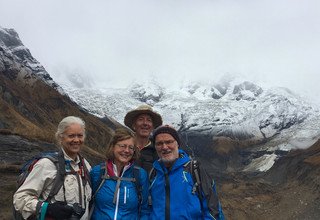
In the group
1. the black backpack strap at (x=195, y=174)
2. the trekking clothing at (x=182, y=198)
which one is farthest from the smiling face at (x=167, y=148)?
the black backpack strap at (x=195, y=174)

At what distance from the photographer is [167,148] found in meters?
4.66

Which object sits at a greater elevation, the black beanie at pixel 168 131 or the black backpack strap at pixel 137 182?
the black beanie at pixel 168 131

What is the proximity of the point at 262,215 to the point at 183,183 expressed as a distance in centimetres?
2900

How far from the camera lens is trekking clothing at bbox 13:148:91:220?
152 inches

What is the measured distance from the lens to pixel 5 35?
109m

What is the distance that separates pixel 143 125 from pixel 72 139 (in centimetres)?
165

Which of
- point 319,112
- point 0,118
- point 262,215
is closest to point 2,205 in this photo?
point 0,118

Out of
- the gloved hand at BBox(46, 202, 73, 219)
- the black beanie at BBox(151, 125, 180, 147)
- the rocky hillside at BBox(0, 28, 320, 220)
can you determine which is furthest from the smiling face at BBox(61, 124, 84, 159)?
the rocky hillside at BBox(0, 28, 320, 220)

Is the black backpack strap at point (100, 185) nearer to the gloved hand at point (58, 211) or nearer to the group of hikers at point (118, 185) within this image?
the group of hikers at point (118, 185)

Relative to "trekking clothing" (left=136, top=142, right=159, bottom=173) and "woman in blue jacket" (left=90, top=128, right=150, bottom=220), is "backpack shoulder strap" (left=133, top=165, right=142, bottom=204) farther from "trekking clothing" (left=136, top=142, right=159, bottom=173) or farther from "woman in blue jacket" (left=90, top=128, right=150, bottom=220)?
"trekking clothing" (left=136, top=142, right=159, bottom=173)

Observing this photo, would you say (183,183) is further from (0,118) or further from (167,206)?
(0,118)

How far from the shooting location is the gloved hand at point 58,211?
379 centimetres

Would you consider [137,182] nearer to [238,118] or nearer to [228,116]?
[228,116]

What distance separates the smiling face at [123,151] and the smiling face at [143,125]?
1086 mm
